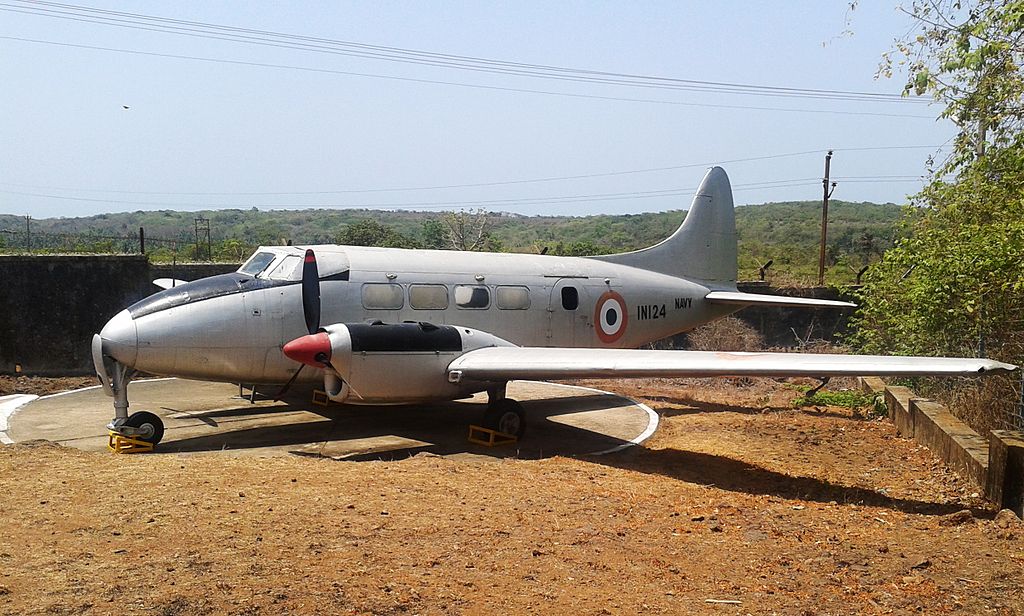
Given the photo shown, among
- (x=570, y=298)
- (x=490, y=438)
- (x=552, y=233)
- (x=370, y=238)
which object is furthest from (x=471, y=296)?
(x=552, y=233)

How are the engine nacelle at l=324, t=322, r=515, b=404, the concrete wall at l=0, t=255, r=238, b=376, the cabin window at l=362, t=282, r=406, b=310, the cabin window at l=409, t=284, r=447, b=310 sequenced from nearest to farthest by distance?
the engine nacelle at l=324, t=322, r=515, b=404 → the cabin window at l=362, t=282, r=406, b=310 → the cabin window at l=409, t=284, r=447, b=310 → the concrete wall at l=0, t=255, r=238, b=376

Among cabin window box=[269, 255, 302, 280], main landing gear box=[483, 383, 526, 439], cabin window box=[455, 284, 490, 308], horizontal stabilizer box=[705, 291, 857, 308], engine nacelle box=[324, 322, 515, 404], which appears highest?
cabin window box=[269, 255, 302, 280]

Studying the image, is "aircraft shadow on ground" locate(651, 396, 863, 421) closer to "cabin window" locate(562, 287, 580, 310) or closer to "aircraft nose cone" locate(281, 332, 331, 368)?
"cabin window" locate(562, 287, 580, 310)

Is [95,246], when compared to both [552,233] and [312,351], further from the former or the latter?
[552,233]

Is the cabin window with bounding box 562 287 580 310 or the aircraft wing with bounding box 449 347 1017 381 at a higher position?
the cabin window with bounding box 562 287 580 310

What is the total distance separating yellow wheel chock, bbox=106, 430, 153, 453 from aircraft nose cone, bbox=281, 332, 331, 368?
248cm

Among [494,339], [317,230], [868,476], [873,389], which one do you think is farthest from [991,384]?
[317,230]

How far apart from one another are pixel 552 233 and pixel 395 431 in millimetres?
90428

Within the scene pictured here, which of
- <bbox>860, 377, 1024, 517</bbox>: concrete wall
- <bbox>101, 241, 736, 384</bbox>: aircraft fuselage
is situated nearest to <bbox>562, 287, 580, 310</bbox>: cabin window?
<bbox>101, 241, 736, 384</bbox>: aircraft fuselage

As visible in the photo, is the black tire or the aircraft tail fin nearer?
the black tire

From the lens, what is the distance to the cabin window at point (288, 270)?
1349cm

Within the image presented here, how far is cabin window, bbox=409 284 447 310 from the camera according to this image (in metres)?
14.2

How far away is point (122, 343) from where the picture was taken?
12.1 m

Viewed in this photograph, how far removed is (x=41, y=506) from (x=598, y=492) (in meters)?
5.74
